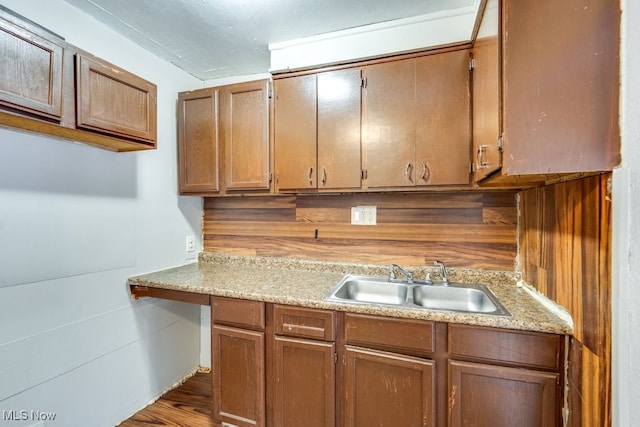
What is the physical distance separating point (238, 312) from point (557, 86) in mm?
1645

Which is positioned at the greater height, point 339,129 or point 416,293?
point 339,129

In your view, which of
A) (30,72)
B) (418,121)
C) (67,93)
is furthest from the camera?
(418,121)

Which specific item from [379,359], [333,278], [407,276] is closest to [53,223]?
[333,278]

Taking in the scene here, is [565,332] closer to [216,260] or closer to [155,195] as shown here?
[216,260]

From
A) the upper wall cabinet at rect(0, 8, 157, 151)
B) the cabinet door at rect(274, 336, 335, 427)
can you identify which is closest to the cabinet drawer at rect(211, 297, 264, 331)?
the cabinet door at rect(274, 336, 335, 427)

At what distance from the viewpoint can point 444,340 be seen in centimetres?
125

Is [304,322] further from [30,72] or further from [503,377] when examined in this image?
[30,72]

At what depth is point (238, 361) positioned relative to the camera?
1567 millimetres

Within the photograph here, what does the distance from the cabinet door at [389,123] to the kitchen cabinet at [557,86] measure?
21.5 inches

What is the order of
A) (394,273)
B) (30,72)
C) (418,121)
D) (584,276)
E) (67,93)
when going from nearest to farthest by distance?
1. (584,276)
2. (30,72)
3. (67,93)
4. (418,121)
5. (394,273)

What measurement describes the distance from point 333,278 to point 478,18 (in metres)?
1.54

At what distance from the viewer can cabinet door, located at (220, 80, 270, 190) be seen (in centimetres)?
184

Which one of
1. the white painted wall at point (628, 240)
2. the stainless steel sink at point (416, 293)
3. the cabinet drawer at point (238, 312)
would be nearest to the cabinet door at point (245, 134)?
the cabinet drawer at point (238, 312)

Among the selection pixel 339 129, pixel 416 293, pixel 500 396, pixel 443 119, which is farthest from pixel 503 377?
pixel 339 129
